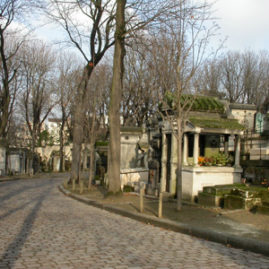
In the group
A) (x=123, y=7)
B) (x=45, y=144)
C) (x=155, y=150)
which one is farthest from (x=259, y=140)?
(x=45, y=144)

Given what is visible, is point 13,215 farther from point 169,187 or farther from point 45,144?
point 45,144

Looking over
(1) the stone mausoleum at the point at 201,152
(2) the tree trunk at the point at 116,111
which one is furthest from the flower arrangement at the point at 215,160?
(2) the tree trunk at the point at 116,111

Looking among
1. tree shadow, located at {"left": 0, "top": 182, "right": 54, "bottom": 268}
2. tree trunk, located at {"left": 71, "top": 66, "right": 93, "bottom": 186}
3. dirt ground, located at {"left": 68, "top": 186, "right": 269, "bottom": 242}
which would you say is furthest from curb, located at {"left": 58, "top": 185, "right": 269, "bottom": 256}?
tree trunk, located at {"left": 71, "top": 66, "right": 93, "bottom": 186}

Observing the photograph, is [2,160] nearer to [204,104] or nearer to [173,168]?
[173,168]

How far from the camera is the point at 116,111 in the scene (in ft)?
48.0

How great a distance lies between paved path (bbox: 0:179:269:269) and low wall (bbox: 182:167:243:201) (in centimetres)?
353

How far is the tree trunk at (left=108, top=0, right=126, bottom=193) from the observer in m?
14.3

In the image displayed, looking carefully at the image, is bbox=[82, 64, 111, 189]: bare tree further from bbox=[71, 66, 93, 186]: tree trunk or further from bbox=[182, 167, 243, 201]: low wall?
bbox=[182, 167, 243, 201]: low wall

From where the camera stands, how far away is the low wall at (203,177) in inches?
511

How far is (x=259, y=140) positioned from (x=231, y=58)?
22463 mm

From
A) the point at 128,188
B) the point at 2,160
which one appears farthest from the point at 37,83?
the point at 128,188

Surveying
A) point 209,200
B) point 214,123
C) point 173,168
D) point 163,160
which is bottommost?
point 209,200

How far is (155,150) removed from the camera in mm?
16719

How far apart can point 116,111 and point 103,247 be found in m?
8.45
